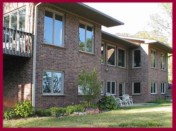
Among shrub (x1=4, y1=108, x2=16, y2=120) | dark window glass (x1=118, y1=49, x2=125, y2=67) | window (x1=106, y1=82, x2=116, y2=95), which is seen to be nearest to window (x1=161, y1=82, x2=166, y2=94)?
dark window glass (x1=118, y1=49, x2=125, y2=67)

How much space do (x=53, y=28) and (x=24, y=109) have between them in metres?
5.24

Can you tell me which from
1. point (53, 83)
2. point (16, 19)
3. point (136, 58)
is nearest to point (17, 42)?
point (16, 19)

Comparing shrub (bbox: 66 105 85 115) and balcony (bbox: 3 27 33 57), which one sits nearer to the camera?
balcony (bbox: 3 27 33 57)

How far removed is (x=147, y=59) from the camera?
28109mm

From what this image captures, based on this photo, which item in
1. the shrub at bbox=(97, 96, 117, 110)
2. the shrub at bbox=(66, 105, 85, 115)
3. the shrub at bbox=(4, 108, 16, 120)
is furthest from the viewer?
the shrub at bbox=(97, 96, 117, 110)

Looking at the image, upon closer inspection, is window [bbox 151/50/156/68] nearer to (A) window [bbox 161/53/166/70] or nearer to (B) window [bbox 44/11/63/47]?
(A) window [bbox 161/53/166/70]

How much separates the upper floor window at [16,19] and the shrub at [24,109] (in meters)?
4.33

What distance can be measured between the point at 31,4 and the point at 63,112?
19.8 ft

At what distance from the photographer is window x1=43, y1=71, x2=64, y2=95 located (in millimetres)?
16328

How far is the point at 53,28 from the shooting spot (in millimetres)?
17016

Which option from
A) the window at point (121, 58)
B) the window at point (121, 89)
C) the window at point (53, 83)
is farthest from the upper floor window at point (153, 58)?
the window at point (53, 83)

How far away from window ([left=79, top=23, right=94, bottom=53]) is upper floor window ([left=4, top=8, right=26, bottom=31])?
4.15 m

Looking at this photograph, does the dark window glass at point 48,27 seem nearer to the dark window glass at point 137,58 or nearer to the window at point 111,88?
the window at point 111,88

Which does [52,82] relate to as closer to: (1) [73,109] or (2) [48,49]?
(2) [48,49]
